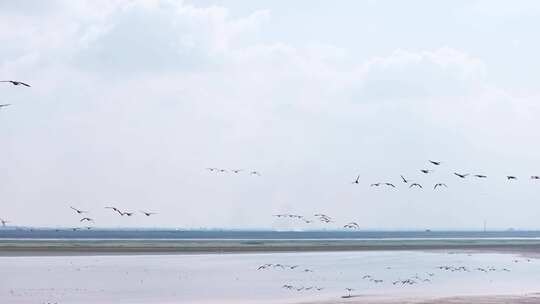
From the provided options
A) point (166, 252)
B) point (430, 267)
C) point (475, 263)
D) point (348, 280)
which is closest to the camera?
point (348, 280)

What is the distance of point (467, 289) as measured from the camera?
54.3 metres

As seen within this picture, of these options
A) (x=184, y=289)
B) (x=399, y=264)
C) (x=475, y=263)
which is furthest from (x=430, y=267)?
(x=184, y=289)

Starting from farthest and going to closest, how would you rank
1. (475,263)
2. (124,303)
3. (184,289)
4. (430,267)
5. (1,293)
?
(475,263) → (430,267) → (184,289) → (1,293) → (124,303)

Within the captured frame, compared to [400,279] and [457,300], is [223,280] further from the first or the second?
[457,300]

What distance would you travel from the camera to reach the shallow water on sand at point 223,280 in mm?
47191

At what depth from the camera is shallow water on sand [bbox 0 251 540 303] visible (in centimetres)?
4719

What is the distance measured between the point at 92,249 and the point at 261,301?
6100cm

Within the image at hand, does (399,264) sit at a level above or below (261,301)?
above

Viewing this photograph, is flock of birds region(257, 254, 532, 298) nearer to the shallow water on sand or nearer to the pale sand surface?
the shallow water on sand

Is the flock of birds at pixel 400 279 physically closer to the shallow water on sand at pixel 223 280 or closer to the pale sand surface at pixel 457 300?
the shallow water on sand at pixel 223 280

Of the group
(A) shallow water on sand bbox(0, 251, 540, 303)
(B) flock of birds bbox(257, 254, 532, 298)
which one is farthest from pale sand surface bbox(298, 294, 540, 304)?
(B) flock of birds bbox(257, 254, 532, 298)

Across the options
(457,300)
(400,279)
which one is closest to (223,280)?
(400,279)

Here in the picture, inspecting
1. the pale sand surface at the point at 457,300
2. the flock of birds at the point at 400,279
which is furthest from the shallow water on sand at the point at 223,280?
the pale sand surface at the point at 457,300

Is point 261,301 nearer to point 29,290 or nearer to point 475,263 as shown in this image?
point 29,290
